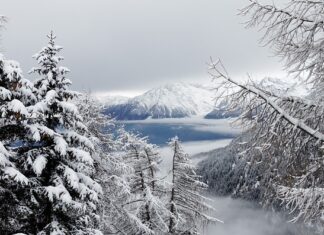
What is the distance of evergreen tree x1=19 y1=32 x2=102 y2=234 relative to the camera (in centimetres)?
1059

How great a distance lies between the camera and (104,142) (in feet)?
58.3

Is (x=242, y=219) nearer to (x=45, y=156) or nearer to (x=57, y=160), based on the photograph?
(x=57, y=160)

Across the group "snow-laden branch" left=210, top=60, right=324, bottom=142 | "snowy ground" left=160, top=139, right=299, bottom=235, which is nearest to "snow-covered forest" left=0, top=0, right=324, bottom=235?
"snow-laden branch" left=210, top=60, right=324, bottom=142

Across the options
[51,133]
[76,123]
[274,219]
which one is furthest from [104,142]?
[274,219]

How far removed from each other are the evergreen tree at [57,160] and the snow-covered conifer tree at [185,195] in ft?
39.9

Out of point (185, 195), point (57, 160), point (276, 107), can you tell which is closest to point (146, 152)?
point (185, 195)

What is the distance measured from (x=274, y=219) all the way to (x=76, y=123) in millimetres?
149160

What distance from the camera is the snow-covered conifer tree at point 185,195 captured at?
2409 cm

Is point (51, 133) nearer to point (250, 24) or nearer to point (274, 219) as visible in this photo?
point (250, 24)

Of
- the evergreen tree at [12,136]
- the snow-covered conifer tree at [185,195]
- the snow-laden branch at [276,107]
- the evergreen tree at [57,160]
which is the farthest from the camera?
the snow-covered conifer tree at [185,195]

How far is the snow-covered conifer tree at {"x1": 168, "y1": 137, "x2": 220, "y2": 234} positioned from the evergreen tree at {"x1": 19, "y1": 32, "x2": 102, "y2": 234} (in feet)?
39.9

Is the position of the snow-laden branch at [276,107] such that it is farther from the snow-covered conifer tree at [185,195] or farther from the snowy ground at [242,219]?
the snowy ground at [242,219]

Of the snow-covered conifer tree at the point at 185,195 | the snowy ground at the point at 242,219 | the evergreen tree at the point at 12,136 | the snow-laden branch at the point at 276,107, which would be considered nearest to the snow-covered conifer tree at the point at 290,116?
the snow-laden branch at the point at 276,107

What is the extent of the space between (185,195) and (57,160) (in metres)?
14.0
